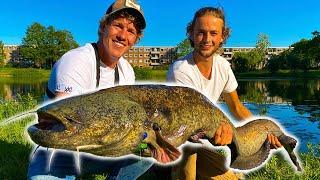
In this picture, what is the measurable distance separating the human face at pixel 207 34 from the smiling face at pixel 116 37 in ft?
3.40

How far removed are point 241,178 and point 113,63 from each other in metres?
2.73

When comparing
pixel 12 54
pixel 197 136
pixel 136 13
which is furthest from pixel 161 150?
pixel 12 54

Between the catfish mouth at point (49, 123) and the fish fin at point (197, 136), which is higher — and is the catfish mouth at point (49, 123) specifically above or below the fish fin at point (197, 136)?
above

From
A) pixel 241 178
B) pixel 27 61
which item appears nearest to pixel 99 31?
pixel 241 178

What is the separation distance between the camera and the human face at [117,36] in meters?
4.59

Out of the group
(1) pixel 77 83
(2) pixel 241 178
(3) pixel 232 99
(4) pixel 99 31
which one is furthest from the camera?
(2) pixel 241 178

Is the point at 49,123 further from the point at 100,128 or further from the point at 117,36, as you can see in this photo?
the point at 117,36

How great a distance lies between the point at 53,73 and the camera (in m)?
4.43

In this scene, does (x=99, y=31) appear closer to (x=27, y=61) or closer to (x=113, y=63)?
(x=113, y=63)

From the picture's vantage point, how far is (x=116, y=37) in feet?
15.1

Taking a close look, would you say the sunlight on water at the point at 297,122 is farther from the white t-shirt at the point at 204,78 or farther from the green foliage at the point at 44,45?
the green foliage at the point at 44,45

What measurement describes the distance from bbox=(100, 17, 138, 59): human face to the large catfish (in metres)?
1.09

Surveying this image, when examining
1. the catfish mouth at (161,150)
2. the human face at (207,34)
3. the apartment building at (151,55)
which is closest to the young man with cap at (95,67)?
the human face at (207,34)

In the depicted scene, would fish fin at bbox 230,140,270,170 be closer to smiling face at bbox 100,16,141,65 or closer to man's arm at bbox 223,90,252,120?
man's arm at bbox 223,90,252,120
